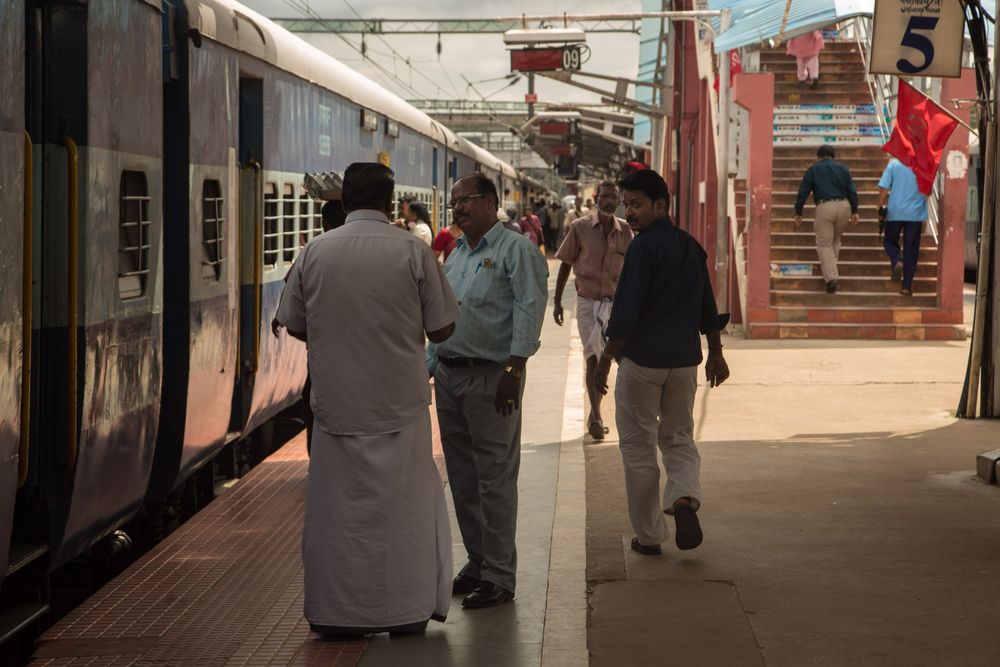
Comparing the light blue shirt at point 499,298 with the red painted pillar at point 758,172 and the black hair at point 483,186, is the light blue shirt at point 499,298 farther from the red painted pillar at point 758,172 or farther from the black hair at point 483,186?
the red painted pillar at point 758,172

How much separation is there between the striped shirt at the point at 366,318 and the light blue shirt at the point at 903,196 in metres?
12.5

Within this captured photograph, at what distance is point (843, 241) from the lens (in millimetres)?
18906

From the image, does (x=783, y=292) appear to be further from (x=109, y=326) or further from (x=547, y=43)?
(x=109, y=326)

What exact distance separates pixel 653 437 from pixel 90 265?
2.66 meters

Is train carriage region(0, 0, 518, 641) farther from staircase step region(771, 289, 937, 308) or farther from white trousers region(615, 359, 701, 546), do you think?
staircase step region(771, 289, 937, 308)

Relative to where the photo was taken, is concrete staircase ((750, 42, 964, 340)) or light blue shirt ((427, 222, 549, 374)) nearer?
light blue shirt ((427, 222, 549, 374))

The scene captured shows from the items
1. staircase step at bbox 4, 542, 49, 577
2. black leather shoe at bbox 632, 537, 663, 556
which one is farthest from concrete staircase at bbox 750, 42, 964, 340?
staircase step at bbox 4, 542, 49, 577

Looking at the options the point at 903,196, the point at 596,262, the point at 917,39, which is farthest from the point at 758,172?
the point at 596,262

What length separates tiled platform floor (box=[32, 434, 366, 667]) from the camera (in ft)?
18.0

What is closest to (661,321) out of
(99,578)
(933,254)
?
(99,578)

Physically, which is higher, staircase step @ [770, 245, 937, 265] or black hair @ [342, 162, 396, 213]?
black hair @ [342, 162, 396, 213]

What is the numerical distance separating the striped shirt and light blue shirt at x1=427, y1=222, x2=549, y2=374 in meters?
0.57

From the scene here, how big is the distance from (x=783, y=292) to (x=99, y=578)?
38.3ft

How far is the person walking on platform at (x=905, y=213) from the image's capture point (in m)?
17.0
